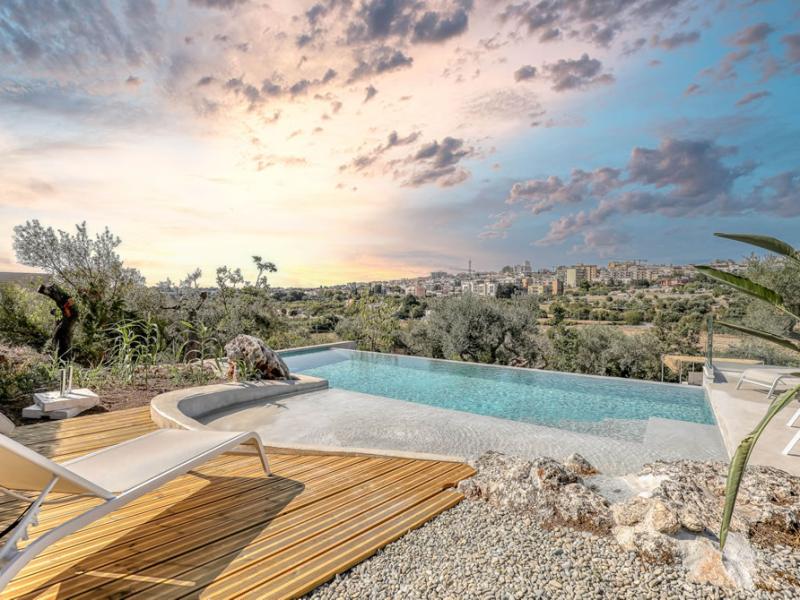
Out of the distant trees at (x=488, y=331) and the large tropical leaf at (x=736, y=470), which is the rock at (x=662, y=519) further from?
the distant trees at (x=488, y=331)

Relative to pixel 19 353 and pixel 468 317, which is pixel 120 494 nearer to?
pixel 19 353

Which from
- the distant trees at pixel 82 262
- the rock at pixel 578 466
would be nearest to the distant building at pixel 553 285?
the distant trees at pixel 82 262

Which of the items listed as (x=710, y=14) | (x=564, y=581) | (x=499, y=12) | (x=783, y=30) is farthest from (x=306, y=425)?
(x=783, y=30)

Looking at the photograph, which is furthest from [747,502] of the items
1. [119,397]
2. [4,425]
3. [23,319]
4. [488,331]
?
[23,319]

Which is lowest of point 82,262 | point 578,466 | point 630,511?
point 578,466

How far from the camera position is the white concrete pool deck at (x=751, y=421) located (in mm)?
3967

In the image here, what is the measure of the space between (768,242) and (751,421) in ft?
16.5

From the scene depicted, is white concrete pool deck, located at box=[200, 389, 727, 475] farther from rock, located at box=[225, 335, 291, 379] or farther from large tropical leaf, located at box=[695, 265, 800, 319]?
large tropical leaf, located at box=[695, 265, 800, 319]

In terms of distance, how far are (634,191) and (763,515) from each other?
15936 mm

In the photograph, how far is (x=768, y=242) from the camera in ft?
5.08

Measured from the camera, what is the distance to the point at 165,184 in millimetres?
8547

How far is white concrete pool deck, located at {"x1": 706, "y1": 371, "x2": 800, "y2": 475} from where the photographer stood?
397cm

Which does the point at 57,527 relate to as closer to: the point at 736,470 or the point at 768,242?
the point at 736,470

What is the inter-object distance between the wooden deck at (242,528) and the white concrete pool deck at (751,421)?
3.07 meters
